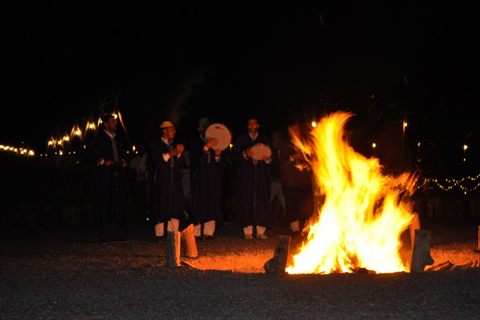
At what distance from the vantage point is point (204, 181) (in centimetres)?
990

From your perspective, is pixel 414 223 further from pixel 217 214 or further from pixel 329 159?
pixel 217 214

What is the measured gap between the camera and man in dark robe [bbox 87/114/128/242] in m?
9.05

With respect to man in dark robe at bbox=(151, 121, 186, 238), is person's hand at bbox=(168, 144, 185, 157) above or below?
above

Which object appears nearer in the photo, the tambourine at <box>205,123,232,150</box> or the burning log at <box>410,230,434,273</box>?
the burning log at <box>410,230,434,273</box>

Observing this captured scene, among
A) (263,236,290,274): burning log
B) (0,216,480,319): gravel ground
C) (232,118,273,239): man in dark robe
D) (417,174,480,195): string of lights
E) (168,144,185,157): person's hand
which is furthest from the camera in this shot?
(417,174,480,195): string of lights

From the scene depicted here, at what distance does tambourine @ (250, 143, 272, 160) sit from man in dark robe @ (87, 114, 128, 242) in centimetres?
217

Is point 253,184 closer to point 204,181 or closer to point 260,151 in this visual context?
point 260,151

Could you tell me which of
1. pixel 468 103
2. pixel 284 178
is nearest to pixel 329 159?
pixel 284 178

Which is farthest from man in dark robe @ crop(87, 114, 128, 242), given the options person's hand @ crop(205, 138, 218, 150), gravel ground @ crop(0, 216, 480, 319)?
gravel ground @ crop(0, 216, 480, 319)

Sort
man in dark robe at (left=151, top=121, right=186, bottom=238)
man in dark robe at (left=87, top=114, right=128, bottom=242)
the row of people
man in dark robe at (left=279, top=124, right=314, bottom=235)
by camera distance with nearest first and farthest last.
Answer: man in dark robe at (left=87, top=114, right=128, bottom=242), the row of people, man in dark robe at (left=151, top=121, right=186, bottom=238), man in dark robe at (left=279, top=124, right=314, bottom=235)

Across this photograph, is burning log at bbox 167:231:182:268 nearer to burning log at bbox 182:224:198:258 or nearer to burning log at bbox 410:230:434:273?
burning log at bbox 182:224:198:258

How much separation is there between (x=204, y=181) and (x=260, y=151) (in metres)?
1.09

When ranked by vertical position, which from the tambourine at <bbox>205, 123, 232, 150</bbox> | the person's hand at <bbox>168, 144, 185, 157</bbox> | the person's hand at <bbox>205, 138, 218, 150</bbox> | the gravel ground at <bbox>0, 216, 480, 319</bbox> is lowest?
the gravel ground at <bbox>0, 216, 480, 319</bbox>

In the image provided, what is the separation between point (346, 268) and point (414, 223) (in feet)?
5.50
